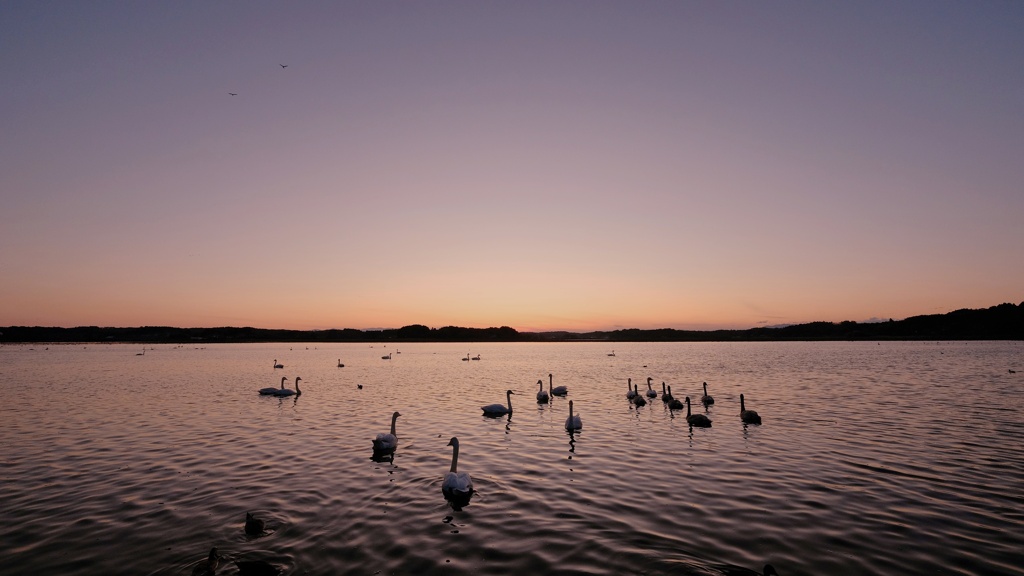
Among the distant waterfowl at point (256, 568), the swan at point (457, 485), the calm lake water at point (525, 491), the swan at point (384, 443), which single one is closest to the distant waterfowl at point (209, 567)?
the calm lake water at point (525, 491)

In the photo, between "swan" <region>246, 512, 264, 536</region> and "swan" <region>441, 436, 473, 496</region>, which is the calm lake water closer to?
"swan" <region>246, 512, 264, 536</region>

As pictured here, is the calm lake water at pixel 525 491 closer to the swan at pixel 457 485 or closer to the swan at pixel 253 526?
the swan at pixel 253 526

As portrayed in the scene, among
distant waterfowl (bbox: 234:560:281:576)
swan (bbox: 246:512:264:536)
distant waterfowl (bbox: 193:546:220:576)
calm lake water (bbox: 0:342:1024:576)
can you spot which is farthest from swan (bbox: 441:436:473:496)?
distant waterfowl (bbox: 193:546:220:576)

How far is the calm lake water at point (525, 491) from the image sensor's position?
9.39 metres

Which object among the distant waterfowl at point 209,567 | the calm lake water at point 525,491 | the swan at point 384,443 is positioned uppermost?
the swan at point 384,443

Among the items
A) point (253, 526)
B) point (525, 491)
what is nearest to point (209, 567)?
point (253, 526)

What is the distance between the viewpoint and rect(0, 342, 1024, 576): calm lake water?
9.39m

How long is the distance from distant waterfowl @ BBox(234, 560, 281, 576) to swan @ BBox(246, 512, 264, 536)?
1431mm

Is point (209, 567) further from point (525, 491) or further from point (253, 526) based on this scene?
point (525, 491)

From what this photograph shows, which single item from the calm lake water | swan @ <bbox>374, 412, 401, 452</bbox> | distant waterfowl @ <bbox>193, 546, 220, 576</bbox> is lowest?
the calm lake water

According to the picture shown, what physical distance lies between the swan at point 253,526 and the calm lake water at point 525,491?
207 millimetres

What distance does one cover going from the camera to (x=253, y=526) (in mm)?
10453

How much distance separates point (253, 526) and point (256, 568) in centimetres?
189

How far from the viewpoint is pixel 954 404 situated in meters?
28.1
